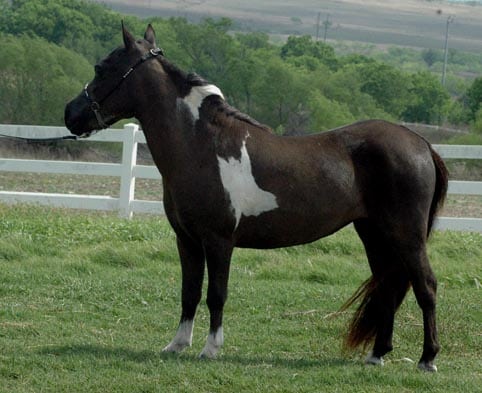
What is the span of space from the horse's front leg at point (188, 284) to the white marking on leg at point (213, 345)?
0.25m

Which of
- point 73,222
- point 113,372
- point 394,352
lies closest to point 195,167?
point 113,372

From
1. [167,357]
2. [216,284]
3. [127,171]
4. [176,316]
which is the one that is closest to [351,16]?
[127,171]

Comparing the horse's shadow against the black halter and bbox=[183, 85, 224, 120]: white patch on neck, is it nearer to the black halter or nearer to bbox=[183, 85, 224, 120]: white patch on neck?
the black halter

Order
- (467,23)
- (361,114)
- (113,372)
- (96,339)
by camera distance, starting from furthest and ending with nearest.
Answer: (467,23), (361,114), (96,339), (113,372)

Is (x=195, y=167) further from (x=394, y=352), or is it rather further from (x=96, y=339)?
(x=394, y=352)

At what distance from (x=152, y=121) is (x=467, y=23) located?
134 metres

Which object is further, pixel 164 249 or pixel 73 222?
pixel 73 222

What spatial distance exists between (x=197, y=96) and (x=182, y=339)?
1.56m

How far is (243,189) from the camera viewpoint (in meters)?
6.03

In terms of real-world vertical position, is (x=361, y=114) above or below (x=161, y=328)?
below

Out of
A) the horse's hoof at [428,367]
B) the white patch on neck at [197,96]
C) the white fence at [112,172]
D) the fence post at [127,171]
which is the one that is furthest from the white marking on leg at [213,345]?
the fence post at [127,171]

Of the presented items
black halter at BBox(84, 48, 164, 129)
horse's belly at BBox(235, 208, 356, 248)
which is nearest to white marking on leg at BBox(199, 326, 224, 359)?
horse's belly at BBox(235, 208, 356, 248)

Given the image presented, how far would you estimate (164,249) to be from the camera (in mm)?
9500

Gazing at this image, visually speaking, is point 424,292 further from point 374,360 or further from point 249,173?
point 249,173
